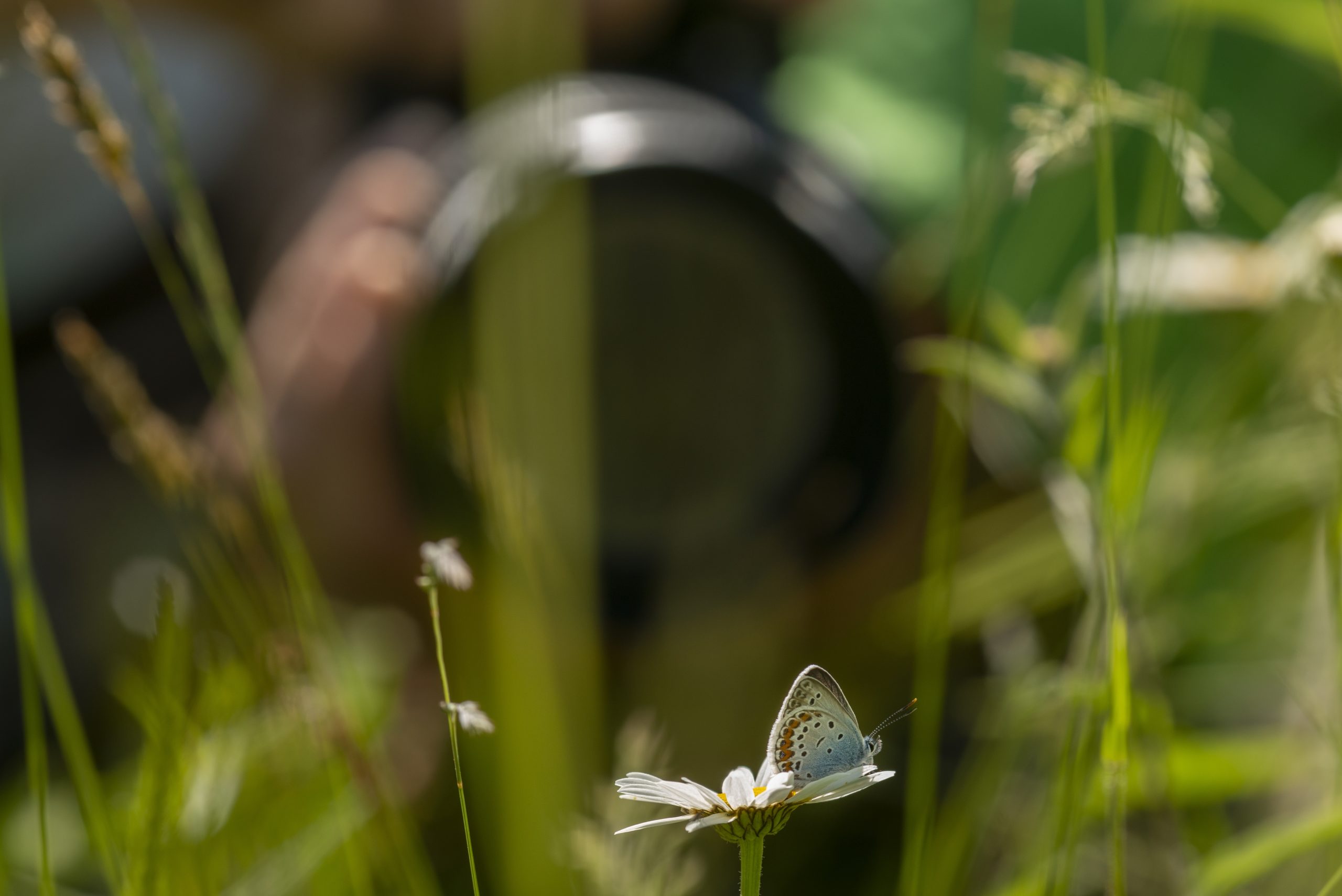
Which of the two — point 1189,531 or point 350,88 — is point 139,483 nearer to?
point 350,88

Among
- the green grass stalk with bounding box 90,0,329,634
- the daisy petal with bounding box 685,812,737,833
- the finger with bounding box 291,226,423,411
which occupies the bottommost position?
the daisy petal with bounding box 685,812,737,833

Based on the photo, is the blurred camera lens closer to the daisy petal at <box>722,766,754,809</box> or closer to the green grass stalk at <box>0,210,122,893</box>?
the green grass stalk at <box>0,210,122,893</box>

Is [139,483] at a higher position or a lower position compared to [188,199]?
higher

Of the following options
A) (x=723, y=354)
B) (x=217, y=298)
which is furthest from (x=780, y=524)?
(x=217, y=298)

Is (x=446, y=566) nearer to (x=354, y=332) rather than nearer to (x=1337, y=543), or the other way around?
(x=1337, y=543)

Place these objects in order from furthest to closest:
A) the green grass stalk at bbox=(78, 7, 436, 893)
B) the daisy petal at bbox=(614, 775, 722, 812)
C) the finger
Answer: the finger
the green grass stalk at bbox=(78, 7, 436, 893)
the daisy petal at bbox=(614, 775, 722, 812)

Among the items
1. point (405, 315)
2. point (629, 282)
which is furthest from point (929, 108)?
point (405, 315)

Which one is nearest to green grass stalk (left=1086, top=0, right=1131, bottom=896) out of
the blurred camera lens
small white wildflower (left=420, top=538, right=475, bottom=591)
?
small white wildflower (left=420, top=538, right=475, bottom=591)
